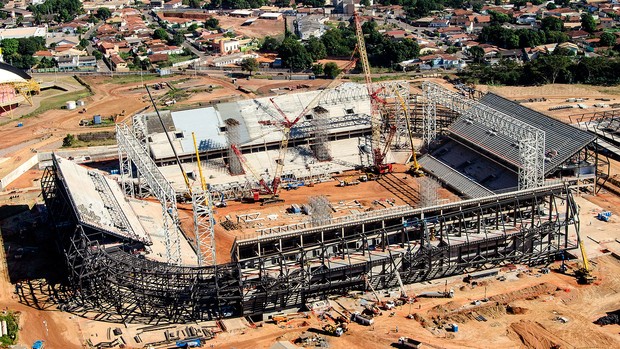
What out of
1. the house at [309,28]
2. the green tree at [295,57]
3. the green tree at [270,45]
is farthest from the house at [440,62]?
the green tree at [270,45]

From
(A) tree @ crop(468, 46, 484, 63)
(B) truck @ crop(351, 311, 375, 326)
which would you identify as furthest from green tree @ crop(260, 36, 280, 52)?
(B) truck @ crop(351, 311, 375, 326)

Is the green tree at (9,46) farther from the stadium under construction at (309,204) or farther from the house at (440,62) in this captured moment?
the house at (440,62)

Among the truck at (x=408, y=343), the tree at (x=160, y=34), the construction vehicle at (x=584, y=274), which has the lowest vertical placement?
the construction vehicle at (x=584, y=274)

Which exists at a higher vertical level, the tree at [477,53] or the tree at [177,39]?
the tree at [177,39]

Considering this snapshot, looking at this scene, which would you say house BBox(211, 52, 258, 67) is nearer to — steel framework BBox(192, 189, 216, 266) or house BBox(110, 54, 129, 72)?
house BBox(110, 54, 129, 72)

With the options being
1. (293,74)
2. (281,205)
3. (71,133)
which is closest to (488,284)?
(281,205)

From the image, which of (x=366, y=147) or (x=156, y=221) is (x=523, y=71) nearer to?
(x=366, y=147)
